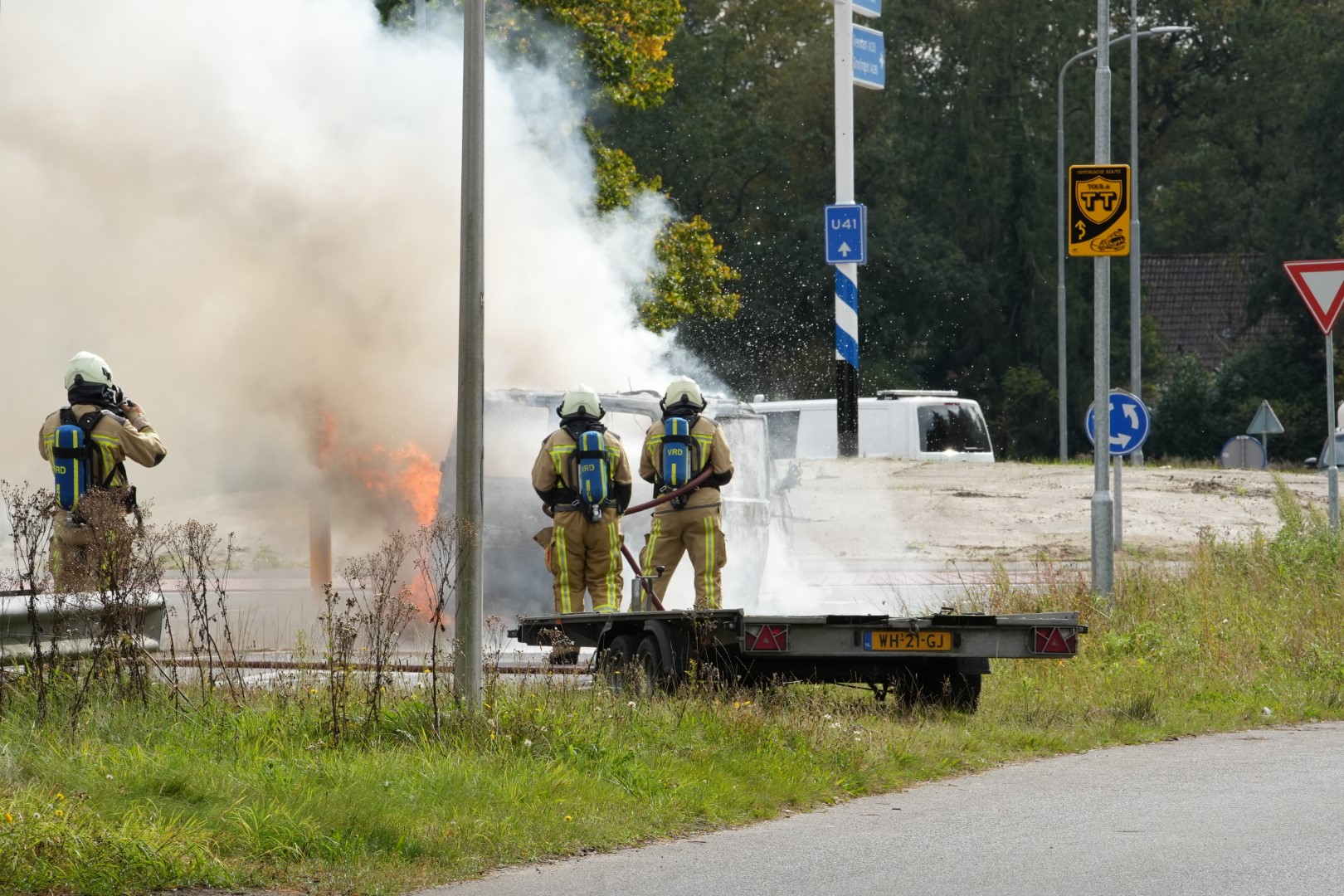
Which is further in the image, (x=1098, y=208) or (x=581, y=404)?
(x=1098, y=208)

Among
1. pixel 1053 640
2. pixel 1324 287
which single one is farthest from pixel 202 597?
pixel 1324 287

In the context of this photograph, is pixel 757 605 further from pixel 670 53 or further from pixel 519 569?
pixel 670 53

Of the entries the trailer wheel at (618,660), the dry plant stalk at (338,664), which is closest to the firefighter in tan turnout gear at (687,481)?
the trailer wheel at (618,660)

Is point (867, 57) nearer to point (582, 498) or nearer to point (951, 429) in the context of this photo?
point (582, 498)

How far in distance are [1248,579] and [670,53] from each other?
31034 mm

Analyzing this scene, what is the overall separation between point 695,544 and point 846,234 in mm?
7568

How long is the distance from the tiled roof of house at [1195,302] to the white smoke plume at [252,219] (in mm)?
37234

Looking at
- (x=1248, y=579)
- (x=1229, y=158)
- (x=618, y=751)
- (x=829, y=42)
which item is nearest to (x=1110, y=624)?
(x=1248, y=579)

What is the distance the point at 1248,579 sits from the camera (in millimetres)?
14180

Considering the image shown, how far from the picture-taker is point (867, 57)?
62.8 feet

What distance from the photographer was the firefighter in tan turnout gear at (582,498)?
11.9 metres

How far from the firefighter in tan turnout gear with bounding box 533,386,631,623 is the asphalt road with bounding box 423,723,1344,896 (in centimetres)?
384

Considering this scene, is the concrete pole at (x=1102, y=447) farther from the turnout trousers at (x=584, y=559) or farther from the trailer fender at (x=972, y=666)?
the turnout trousers at (x=584, y=559)

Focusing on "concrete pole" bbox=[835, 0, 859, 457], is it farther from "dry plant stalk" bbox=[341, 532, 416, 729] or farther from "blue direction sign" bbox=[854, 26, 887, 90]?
"dry plant stalk" bbox=[341, 532, 416, 729]
